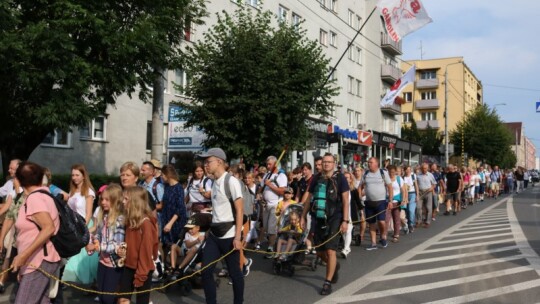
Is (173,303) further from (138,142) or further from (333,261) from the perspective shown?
(138,142)

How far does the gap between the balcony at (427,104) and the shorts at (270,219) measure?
209ft

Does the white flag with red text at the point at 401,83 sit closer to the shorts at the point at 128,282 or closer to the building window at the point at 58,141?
the building window at the point at 58,141

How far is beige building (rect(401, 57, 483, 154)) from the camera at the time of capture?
70625 millimetres

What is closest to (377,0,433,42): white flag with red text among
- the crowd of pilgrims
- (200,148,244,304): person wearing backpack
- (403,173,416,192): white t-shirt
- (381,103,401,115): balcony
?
(403,173,416,192): white t-shirt

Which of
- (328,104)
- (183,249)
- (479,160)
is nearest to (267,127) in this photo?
(328,104)

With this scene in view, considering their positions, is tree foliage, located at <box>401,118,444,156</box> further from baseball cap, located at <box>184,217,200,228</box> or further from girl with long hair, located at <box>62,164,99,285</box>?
girl with long hair, located at <box>62,164,99,285</box>

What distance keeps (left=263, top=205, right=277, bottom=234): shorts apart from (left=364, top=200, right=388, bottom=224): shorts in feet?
6.39

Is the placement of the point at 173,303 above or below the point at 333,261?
below

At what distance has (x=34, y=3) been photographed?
10445 mm

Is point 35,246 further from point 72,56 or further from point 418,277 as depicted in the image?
point 72,56

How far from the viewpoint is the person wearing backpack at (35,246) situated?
421 centimetres

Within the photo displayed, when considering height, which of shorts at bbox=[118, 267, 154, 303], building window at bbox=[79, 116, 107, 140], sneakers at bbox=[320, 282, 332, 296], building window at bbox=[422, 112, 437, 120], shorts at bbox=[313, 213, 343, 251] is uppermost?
building window at bbox=[422, 112, 437, 120]

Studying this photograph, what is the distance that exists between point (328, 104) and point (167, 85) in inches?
355

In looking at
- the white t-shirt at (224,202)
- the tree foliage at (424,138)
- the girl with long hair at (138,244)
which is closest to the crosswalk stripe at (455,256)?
the white t-shirt at (224,202)
